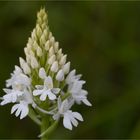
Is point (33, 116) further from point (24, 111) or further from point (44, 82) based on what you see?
point (44, 82)

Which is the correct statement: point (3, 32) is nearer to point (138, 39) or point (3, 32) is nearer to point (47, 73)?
point (138, 39)

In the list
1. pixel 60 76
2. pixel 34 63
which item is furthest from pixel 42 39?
pixel 60 76

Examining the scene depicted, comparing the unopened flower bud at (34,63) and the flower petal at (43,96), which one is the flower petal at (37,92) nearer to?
the flower petal at (43,96)

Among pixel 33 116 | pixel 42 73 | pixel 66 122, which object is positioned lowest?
pixel 66 122

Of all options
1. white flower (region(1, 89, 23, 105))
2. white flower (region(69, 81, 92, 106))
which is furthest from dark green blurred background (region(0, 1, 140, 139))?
white flower (region(1, 89, 23, 105))

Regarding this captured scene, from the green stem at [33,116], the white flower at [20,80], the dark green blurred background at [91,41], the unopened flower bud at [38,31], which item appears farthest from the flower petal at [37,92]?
the dark green blurred background at [91,41]

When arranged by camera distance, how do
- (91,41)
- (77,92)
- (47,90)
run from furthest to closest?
(91,41) → (77,92) → (47,90)
